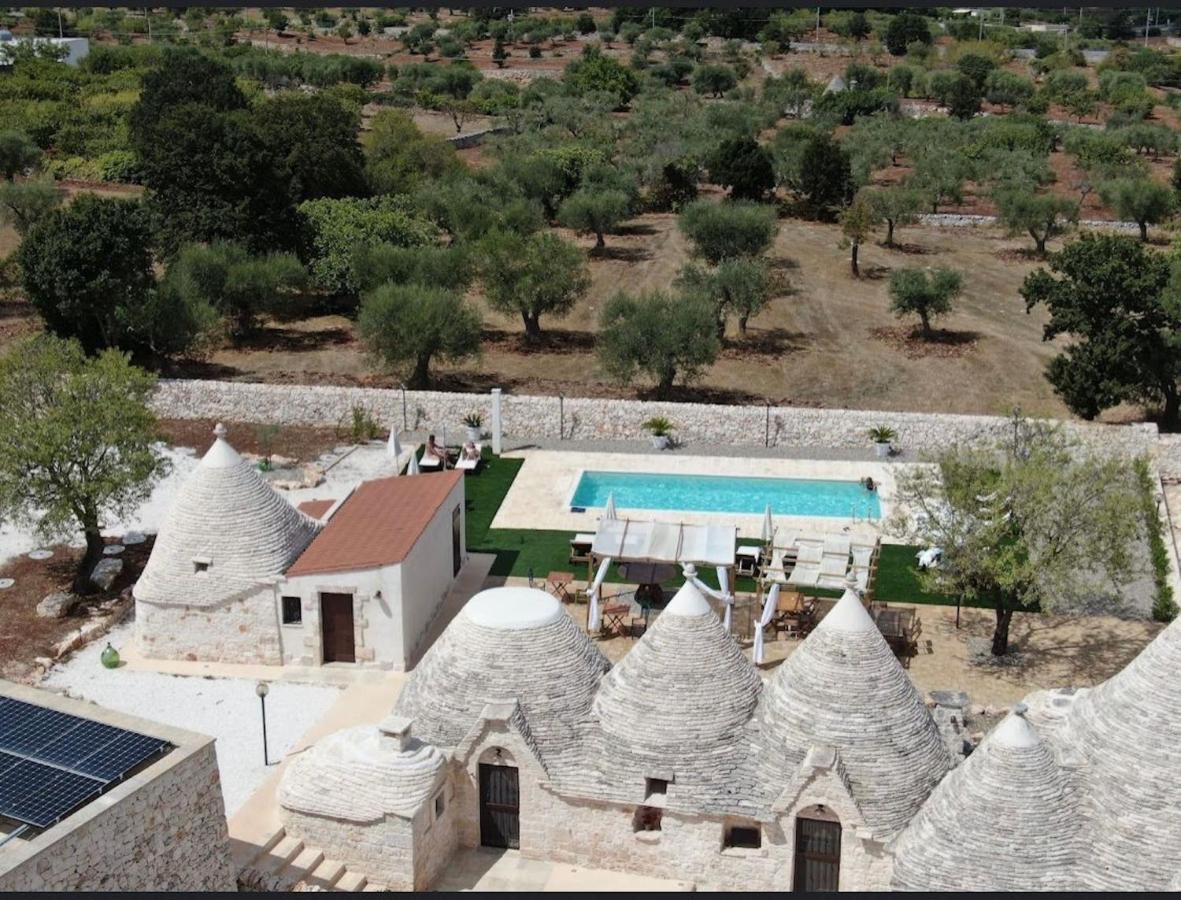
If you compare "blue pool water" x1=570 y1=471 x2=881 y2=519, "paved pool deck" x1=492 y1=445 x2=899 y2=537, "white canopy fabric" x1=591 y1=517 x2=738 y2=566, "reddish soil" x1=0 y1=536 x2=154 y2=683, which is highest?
"white canopy fabric" x1=591 y1=517 x2=738 y2=566

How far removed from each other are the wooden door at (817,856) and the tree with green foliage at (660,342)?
21798 millimetres

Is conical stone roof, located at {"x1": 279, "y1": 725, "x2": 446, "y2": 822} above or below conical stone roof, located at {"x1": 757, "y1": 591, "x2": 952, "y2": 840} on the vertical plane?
below

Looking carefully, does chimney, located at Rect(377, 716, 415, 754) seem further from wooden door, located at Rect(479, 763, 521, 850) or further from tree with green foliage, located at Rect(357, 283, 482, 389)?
tree with green foliage, located at Rect(357, 283, 482, 389)

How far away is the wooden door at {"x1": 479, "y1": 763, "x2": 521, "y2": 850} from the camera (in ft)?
58.1

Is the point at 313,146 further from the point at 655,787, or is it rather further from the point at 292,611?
the point at 655,787

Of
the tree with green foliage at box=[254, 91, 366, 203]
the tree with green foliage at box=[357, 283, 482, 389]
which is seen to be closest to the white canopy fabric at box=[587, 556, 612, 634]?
the tree with green foliage at box=[357, 283, 482, 389]

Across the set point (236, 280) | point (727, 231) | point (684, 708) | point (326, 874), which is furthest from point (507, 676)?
point (727, 231)

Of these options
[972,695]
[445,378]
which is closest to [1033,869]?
[972,695]

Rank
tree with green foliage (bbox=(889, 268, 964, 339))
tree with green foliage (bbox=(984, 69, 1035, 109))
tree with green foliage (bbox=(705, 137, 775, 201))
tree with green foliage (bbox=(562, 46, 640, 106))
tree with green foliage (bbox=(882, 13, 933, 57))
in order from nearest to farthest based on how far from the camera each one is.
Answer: tree with green foliage (bbox=(889, 268, 964, 339)) → tree with green foliage (bbox=(705, 137, 775, 201)) → tree with green foliage (bbox=(562, 46, 640, 106)) → tree with green foliage (bbox=(984, 69, 1035, 109)) → tree with green foliage (bbox=(882, 13, 933, 57))

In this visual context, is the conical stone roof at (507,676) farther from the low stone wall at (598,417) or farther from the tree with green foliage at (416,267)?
the tree with green foliage at (416,267)

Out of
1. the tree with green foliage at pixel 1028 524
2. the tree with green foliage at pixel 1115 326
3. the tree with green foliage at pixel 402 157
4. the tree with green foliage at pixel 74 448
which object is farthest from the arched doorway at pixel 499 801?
the tree with green foliage at pixel 402 157

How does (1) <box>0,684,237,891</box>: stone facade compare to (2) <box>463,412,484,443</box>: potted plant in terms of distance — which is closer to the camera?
(1) <box>0,684,237,891</box>: stone facade

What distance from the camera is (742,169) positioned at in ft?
216

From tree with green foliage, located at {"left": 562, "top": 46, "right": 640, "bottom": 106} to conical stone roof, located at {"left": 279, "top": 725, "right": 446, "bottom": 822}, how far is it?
265 ft
